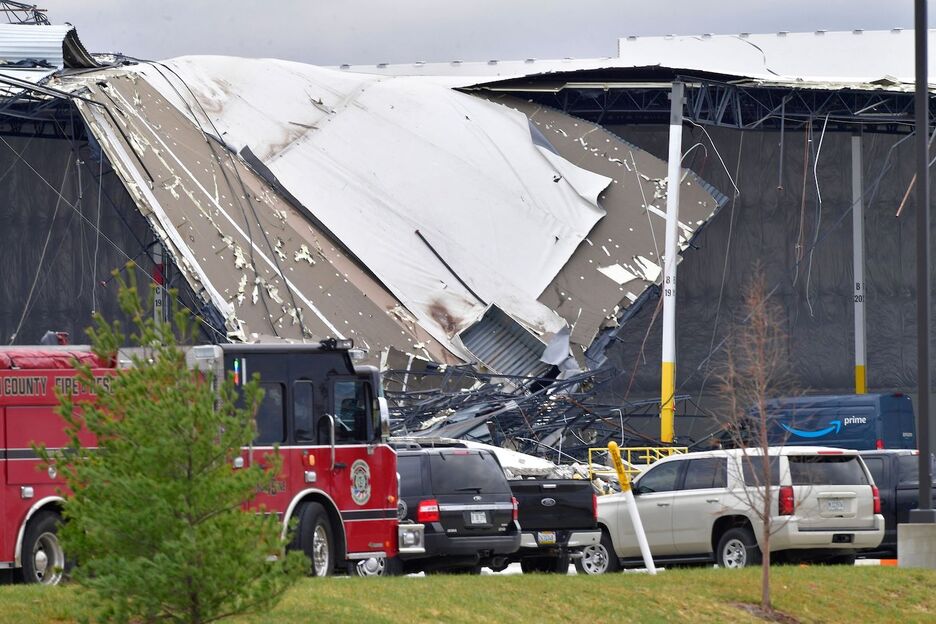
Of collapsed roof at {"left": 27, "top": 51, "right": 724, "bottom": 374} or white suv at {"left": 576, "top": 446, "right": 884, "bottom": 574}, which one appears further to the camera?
collapsed roof at {"left": 27, "top": 51, "right": 724, "bottom": 374}

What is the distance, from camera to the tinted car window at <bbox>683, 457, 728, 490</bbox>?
19.8 meters

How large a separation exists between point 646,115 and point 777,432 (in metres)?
13.5

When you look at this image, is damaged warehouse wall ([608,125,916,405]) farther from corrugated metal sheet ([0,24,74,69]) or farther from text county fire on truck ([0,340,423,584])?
text county fire on truck ([0,340,423,584])

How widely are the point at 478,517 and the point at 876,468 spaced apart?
7.09 m

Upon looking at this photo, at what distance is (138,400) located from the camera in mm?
10734

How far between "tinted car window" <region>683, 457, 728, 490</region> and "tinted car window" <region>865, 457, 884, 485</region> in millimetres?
3847

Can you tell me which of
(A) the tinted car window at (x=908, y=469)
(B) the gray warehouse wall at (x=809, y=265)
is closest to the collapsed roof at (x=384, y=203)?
(B) the gray warehouse wall at (x=809, y=265)

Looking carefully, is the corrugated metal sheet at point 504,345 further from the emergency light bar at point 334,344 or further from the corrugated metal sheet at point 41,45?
the emergency light bar at point 334,344

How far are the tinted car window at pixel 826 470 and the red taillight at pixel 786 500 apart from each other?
0.78ft

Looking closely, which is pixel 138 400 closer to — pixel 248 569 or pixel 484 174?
pixel 248 569

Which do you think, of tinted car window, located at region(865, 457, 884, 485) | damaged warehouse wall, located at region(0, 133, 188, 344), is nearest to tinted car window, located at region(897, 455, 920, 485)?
tinted car window, located at region(865, 457, 884, 485)

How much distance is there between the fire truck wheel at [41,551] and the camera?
51.0 ft

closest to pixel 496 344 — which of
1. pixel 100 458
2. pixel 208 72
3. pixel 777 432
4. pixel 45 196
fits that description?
pixel 777 432

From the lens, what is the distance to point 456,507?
19.0 meters
